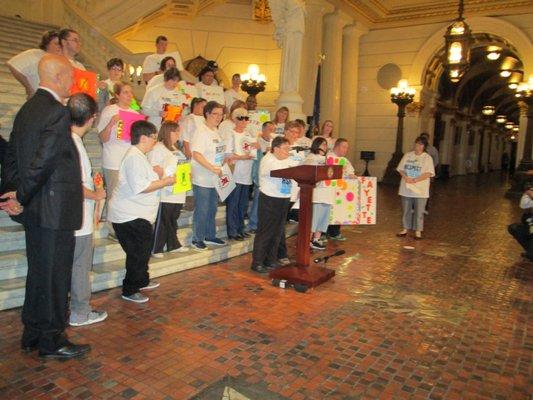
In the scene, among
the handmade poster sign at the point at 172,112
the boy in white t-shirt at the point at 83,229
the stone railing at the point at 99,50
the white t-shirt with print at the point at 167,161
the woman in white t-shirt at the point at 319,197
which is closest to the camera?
the boy in white t-shirt at the point at 83,229

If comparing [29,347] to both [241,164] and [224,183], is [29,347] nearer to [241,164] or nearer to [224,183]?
[224,183]

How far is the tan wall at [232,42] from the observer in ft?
55.4

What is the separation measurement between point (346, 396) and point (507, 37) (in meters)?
17.3

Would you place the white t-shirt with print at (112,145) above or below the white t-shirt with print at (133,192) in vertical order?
above

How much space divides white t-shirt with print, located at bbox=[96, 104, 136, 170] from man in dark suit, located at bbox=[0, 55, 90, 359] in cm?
182

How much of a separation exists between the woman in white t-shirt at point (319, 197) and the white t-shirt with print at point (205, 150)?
1.36 metres

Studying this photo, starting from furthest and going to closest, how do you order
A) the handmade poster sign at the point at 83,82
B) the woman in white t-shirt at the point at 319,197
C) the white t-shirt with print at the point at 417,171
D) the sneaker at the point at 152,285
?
the white t-shirt with print at the point at 417,171, the woman in white t-shirt at the point at 319,197, the sneaker at the point at 152,285, the handmade poster sign at the point at 83,82

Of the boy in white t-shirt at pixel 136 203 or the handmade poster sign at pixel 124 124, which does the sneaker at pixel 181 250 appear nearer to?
the boy in white t-shirt at pixel 136 203

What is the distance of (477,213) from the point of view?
37.2ft

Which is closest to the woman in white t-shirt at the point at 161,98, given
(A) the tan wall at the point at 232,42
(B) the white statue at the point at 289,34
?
(B) the white statue at the point at 289,34

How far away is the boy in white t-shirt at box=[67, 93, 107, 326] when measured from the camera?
132 inches

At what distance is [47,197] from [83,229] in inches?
25.3

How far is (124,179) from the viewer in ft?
13.7

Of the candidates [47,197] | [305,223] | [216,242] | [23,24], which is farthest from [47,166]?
[23,24]
